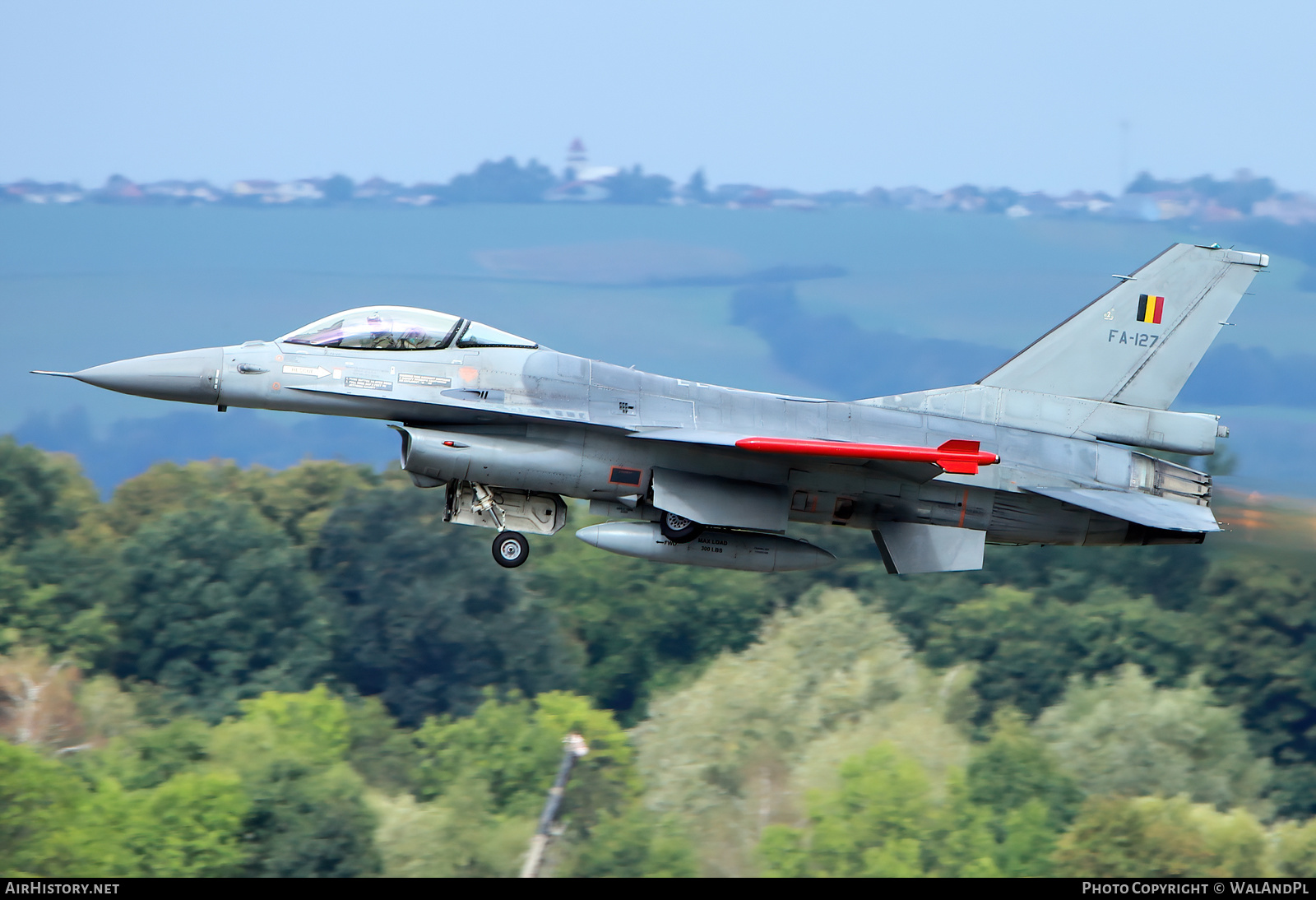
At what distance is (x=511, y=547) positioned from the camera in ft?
55.2

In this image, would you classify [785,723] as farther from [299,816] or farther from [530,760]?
[299,816]

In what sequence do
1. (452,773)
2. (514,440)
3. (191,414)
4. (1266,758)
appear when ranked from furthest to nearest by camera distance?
(191,414) → (1266,758) → (452,773) → (514,440)

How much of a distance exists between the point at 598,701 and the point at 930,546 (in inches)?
2112

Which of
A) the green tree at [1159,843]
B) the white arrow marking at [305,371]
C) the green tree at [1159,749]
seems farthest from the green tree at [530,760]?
the white arrow marking at [305,371]

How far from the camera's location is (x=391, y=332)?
1650 cm

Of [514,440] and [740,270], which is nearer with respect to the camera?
[514,440]

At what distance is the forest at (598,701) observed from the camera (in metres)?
48.9

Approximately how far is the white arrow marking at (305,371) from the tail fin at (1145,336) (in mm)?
8097

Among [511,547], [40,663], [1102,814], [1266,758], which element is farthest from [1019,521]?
[40,663]

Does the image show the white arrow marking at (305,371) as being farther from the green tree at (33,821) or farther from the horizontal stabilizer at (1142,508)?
the green tree at (33,821)

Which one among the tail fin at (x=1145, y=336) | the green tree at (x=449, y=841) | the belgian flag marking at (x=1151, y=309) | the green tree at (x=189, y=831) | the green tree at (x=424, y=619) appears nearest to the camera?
the tail fin at (x=1145, y=336)

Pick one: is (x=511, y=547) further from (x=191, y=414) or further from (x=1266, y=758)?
(x=191, y=414)

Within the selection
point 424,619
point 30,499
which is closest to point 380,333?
point 424,619

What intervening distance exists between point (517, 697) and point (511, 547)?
5006cm
